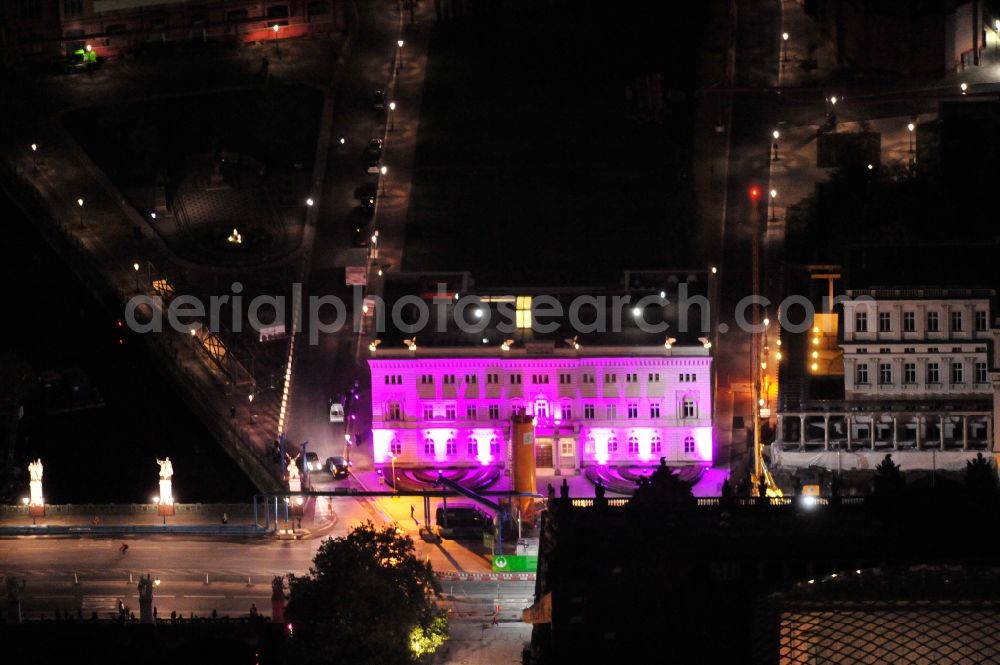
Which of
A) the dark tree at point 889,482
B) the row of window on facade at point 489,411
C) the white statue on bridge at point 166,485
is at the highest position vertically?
the row of window on facade at point 489,411

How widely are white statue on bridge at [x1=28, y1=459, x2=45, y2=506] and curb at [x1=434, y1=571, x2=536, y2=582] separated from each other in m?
20.4

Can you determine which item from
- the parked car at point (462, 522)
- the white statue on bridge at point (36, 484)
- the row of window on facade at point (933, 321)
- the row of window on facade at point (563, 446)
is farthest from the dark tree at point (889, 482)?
the white statue on bridge at point (36, 484)

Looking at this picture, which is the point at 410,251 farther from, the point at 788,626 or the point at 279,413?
the point at 788,626

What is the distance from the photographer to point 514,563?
168875mm

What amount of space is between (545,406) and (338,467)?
9.07 m

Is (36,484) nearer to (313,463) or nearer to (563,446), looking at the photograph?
(313,463)

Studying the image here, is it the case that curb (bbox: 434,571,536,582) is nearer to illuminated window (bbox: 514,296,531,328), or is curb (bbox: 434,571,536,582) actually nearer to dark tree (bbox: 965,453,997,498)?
illuminated window (bbox: 514,296,531,328)

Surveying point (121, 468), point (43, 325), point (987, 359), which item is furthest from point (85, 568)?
point (987, 359)

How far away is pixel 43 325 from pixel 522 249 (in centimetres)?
2136

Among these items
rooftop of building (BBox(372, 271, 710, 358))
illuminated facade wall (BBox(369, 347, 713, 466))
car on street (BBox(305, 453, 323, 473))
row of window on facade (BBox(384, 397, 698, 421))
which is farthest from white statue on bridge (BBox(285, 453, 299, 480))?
rooftop of building (BBox(372, 271, 710, 358))

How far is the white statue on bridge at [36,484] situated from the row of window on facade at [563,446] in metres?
14.4

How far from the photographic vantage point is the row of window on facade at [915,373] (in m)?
179

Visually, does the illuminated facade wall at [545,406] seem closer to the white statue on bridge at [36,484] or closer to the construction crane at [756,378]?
the construction crane at [756,378]

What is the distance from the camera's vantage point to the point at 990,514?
152 m
